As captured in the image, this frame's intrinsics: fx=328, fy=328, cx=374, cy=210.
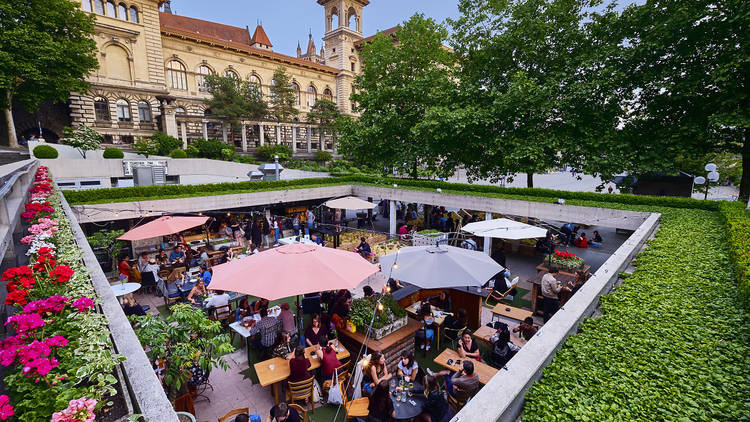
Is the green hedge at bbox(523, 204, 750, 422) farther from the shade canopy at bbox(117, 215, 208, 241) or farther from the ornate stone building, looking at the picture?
the ornate stone building

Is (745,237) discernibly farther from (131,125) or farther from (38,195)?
(131,125)

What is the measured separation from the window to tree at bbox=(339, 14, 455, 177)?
28.6 meters

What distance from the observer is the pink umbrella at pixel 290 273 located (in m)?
6.21

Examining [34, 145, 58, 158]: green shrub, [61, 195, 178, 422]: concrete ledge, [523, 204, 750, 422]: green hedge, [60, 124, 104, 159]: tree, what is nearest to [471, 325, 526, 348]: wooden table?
[523, 204, 750, 422]: green hedge

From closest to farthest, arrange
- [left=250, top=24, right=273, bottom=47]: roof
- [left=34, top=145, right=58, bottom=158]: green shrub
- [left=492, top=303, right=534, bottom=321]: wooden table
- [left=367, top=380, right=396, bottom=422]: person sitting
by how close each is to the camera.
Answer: [left=367, top=380, right=396, bottom=422]: person sitting
[left=492, top=303, right=534, bottom=321]: wooden table
[left=34, top=145, right=58, bottom=158]: green shrub
[left=250, top=24, right=273, bottom=47]: roof

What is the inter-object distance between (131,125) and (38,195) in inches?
1351

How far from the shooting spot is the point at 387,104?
22.9 meters

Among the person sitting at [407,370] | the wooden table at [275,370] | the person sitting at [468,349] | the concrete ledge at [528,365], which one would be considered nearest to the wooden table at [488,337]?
the person sitting at [468,349]

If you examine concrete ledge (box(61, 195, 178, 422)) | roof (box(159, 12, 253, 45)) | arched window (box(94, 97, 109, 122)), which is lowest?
concrete ledge (box(61, 195, 178, 422))

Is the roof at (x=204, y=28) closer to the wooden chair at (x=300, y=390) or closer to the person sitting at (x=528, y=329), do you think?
the wooden chair at (x=300, y=390)

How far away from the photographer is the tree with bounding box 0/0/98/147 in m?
25.0

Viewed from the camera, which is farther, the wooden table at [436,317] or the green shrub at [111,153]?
the green shrub at [111,153]

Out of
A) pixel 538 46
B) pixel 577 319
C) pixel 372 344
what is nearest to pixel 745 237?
pixel 577 319

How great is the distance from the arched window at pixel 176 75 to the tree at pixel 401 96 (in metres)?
30.6
